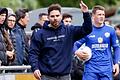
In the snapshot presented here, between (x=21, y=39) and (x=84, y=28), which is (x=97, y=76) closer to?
(x=84, y=28)

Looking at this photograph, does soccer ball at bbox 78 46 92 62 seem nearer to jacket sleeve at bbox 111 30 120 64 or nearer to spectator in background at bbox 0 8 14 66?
jacket sleeve at bbox 111 30 120 64

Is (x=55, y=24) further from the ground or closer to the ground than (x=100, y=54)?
further from the ground

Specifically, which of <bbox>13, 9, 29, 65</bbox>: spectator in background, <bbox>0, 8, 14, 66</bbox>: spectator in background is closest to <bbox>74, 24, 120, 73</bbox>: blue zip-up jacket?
<bbox>0, 8, 14, 66</bbox>: spectator in background

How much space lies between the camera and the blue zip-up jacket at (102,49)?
1387 centimetres

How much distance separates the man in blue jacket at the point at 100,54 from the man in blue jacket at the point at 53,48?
5.17ft

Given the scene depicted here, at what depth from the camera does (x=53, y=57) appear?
1225cm

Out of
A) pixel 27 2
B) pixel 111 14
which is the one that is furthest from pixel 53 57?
pixel 111 14

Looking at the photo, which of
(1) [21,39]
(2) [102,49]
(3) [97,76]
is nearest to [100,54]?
(2) [102,49]

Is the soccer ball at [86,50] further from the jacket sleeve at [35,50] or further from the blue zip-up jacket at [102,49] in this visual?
the jacket sleeve at [35,50]

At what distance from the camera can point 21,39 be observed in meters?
15.3

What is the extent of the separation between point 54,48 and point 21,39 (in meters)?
3.11

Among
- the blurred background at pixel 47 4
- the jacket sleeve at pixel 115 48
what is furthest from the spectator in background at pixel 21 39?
the blurred background at pixel 47 4

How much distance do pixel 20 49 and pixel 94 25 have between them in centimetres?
195

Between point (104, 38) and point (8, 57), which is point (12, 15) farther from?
point (104, 38)
